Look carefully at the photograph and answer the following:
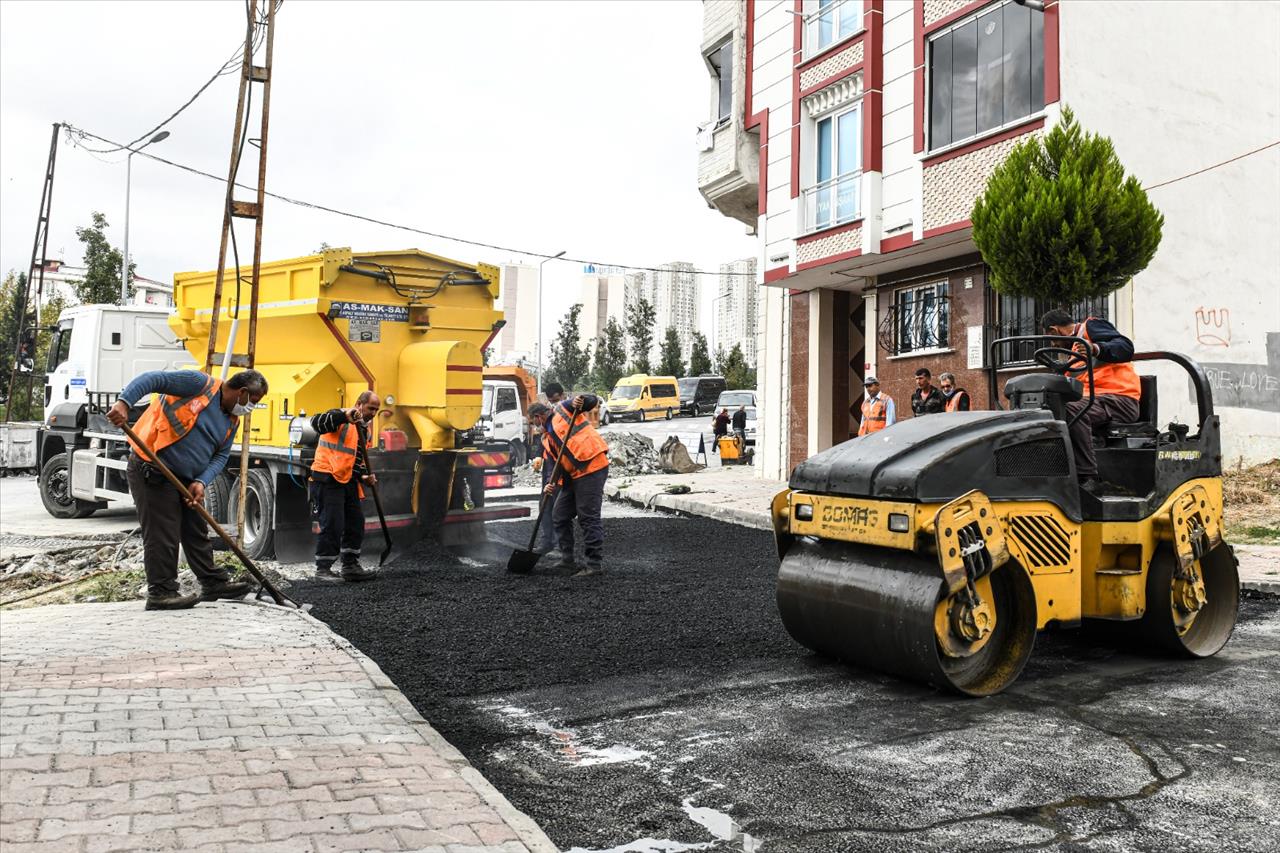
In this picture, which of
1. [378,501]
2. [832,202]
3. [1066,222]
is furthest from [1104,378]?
[832,202]

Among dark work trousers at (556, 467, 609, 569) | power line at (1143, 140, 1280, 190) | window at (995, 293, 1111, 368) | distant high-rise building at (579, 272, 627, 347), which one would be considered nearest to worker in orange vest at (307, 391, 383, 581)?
dark work trousers at (556, 467, 609, 569)

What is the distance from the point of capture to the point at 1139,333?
43.4ft

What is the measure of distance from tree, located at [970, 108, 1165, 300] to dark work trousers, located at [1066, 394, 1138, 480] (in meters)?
5.43

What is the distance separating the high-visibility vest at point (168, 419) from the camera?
655 cm

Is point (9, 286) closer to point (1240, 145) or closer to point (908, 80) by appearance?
point (908, 80)

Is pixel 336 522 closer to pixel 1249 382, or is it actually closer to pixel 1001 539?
pixel 1001 539

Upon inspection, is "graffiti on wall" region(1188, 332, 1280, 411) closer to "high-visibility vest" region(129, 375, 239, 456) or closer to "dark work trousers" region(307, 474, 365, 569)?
Answer: "dark work trousers" region(307, 474, 365, 569)

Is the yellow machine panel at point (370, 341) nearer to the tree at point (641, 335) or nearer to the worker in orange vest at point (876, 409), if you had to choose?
the worker in orange vest at point (876, 409)

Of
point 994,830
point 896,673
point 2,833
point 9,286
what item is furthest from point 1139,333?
point 9,286

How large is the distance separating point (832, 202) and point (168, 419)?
1234 centimetres

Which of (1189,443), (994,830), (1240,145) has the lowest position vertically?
(994,830)

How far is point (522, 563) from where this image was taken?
8.59 m

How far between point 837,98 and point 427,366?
9.82 meters

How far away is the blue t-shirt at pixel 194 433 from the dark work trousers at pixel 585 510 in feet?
9.18
